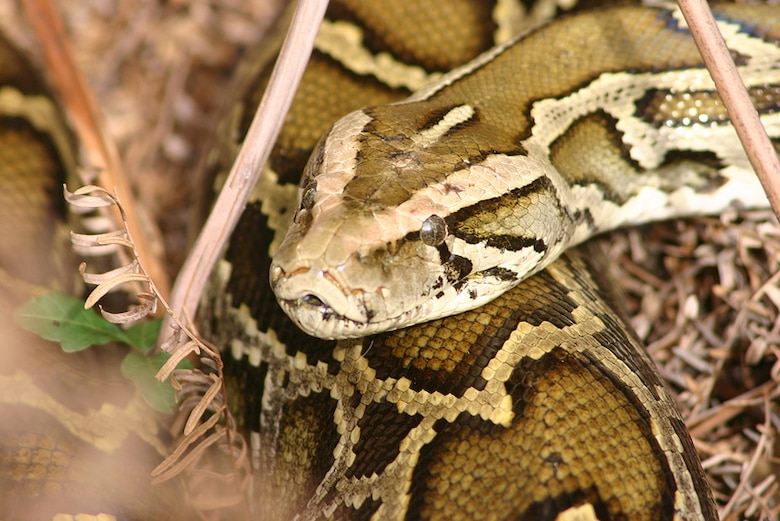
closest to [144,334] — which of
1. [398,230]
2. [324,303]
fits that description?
[324,303]

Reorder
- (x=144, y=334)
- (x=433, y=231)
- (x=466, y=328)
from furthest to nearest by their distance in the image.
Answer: (x=144, y=334)
(x=466, y=328)
(x=433, y=231)

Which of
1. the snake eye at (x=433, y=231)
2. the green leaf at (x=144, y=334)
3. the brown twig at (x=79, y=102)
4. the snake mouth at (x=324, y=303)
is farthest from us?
the brown twig at (x=79, y=102)

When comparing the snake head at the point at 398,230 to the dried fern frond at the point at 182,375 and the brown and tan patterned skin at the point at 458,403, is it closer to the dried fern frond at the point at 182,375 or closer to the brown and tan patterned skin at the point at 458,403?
the brown and tan patterned skin at the point at 458,403

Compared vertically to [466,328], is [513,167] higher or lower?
higher

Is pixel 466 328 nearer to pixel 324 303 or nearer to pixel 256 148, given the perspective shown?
pixel 324 303

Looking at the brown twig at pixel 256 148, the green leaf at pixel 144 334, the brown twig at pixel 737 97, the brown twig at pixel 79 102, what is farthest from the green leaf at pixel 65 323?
the brown twig at pixel 737 97

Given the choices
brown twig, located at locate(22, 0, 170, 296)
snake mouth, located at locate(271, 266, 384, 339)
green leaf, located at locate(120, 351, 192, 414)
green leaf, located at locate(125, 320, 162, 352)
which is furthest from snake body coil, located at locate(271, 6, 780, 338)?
brown twig, located at locate(22, 0, 170, 296)
